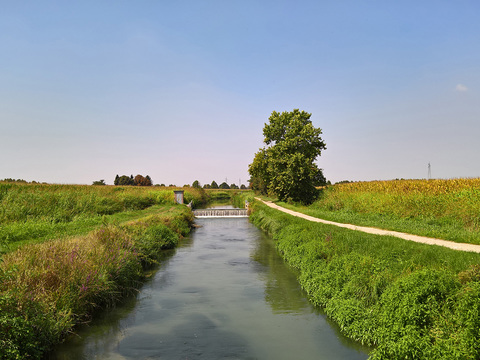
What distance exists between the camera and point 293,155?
145 feet

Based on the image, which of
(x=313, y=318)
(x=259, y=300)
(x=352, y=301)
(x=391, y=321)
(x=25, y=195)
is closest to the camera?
(x=391, y=321)

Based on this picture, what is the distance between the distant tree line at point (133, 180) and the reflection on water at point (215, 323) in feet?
328

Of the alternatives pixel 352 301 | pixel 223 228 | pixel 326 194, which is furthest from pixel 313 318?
pixel 326 194

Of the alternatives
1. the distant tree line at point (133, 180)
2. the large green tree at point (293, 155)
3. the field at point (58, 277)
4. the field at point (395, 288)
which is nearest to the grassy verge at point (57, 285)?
the field at point (58, 277)

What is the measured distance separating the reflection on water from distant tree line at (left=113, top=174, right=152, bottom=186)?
328 feet

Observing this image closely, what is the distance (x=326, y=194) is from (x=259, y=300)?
3233 centimetres

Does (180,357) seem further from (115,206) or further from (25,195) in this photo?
→ (115,206)

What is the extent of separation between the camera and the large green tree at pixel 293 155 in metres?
43.5

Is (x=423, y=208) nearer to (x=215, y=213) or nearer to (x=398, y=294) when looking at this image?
(x=398, y=294)

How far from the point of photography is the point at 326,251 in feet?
46.2

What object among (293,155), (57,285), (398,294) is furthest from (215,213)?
(398,294)

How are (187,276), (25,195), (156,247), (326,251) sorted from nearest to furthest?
1. (326,251)
2. (187,276)
3. (156,247)
4. (25,195)

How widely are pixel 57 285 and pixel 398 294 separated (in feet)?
29.3

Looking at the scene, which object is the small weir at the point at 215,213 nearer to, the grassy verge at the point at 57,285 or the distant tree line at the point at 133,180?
the grassy verge at the point at 57,285
